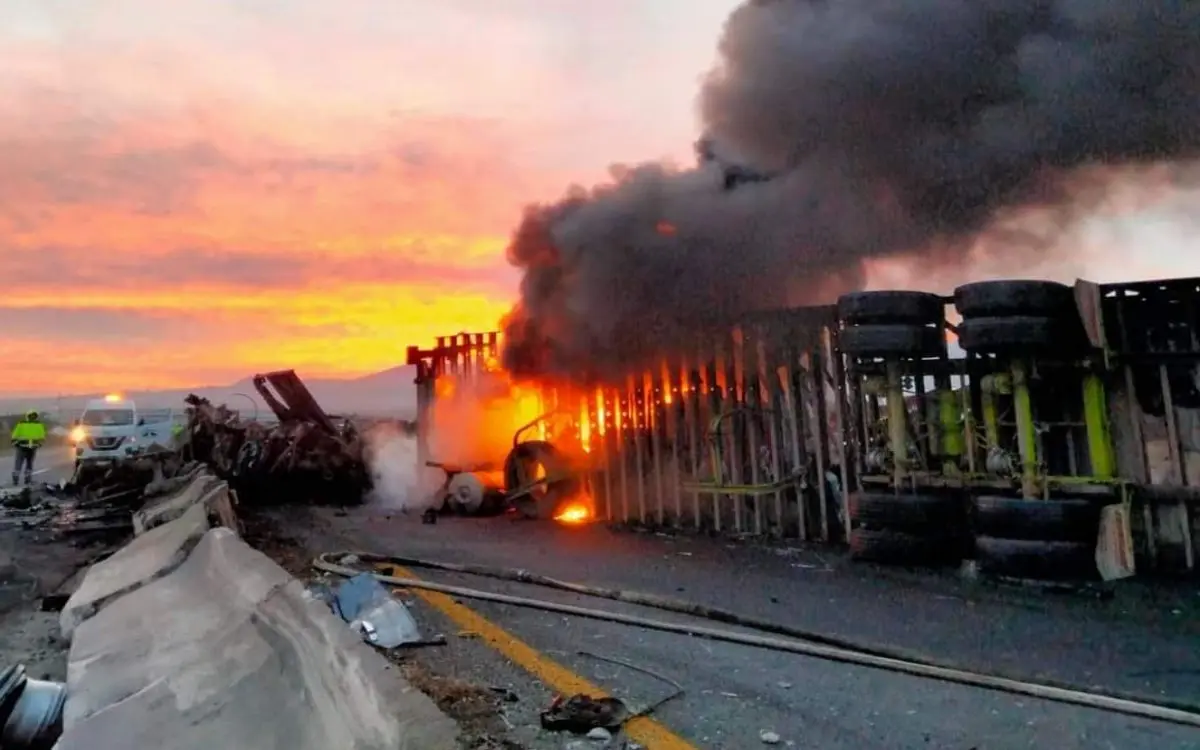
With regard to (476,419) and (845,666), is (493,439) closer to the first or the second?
(476,419)

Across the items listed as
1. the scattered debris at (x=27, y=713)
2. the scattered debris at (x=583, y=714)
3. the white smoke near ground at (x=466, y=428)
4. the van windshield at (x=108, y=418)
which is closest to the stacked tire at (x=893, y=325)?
the scattered debris at (x=583, y=714)

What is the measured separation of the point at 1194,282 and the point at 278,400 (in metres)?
12.6

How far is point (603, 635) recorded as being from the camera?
427cm

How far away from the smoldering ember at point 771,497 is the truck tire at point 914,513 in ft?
0.11

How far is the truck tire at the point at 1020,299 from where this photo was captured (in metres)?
5.70

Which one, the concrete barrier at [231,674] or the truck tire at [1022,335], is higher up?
the truck tire at [1022,335]

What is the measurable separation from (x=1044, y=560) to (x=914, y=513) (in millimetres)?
935

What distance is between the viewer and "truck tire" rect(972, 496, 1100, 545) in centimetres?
538

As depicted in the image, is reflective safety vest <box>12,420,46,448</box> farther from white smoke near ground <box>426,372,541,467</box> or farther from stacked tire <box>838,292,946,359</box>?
stacked tire <box>838,292,946,359</box>

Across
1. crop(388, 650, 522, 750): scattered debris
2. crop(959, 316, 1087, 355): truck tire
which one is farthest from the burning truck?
crop(388, 650, 522, 750): scattered debris

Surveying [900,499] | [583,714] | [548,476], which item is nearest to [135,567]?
[583,714]

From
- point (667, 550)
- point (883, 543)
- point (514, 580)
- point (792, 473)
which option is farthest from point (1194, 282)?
point (514, 580)

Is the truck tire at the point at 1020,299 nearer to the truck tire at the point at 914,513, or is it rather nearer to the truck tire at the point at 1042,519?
the truck tire at the point at 1042,519

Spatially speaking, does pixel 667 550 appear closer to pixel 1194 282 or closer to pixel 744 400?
pixel 744 400
